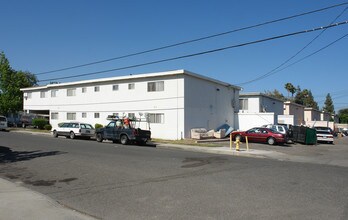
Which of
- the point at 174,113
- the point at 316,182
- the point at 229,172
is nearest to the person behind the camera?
the point at 316,182

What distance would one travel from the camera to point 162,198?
8.58 meters

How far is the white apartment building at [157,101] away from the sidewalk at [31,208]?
74.4 feet

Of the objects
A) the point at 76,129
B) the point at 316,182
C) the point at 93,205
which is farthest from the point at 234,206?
the point at 76,129

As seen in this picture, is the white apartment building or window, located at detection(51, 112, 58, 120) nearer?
the white apartment building

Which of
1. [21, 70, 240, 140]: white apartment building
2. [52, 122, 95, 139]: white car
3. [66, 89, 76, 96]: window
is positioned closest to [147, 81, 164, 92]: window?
[21, 70, 240, 140]: white apartment building

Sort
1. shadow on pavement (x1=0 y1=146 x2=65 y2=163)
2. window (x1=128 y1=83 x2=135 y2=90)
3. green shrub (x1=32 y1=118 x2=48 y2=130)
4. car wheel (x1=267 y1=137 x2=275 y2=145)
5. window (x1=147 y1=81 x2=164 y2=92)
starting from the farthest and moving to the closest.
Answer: green shrub (x1=32 y1=118 x2=48 y2=130) < window (x1=128 y1=83 x2=135 y2=90) < window (x1=147 y1=81 x2=164 y2=92) < car wheel (x1=267 y1=137 x2=275 y2=145) < shadow on pavement (x1=0 y1=146 x2=65 y2=163)

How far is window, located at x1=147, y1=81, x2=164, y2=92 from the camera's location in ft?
109

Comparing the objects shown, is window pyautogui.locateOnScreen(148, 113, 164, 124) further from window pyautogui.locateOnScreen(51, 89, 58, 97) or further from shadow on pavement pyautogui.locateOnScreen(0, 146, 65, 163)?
window pyautogui.locateOnScreen(51, 89, 58, 97)

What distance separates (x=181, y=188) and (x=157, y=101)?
23665mm

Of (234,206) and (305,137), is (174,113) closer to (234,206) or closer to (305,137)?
(305,137)

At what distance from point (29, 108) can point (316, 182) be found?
49.4 meters

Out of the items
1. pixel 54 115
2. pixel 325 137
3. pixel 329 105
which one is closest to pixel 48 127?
pixel 54 115

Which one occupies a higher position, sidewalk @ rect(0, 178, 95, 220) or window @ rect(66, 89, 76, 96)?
Result: window @ rect(66, 89, 76, 96)

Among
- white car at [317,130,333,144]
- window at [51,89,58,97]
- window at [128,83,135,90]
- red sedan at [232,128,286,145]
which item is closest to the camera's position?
red sedan at [232,128,286,145]
